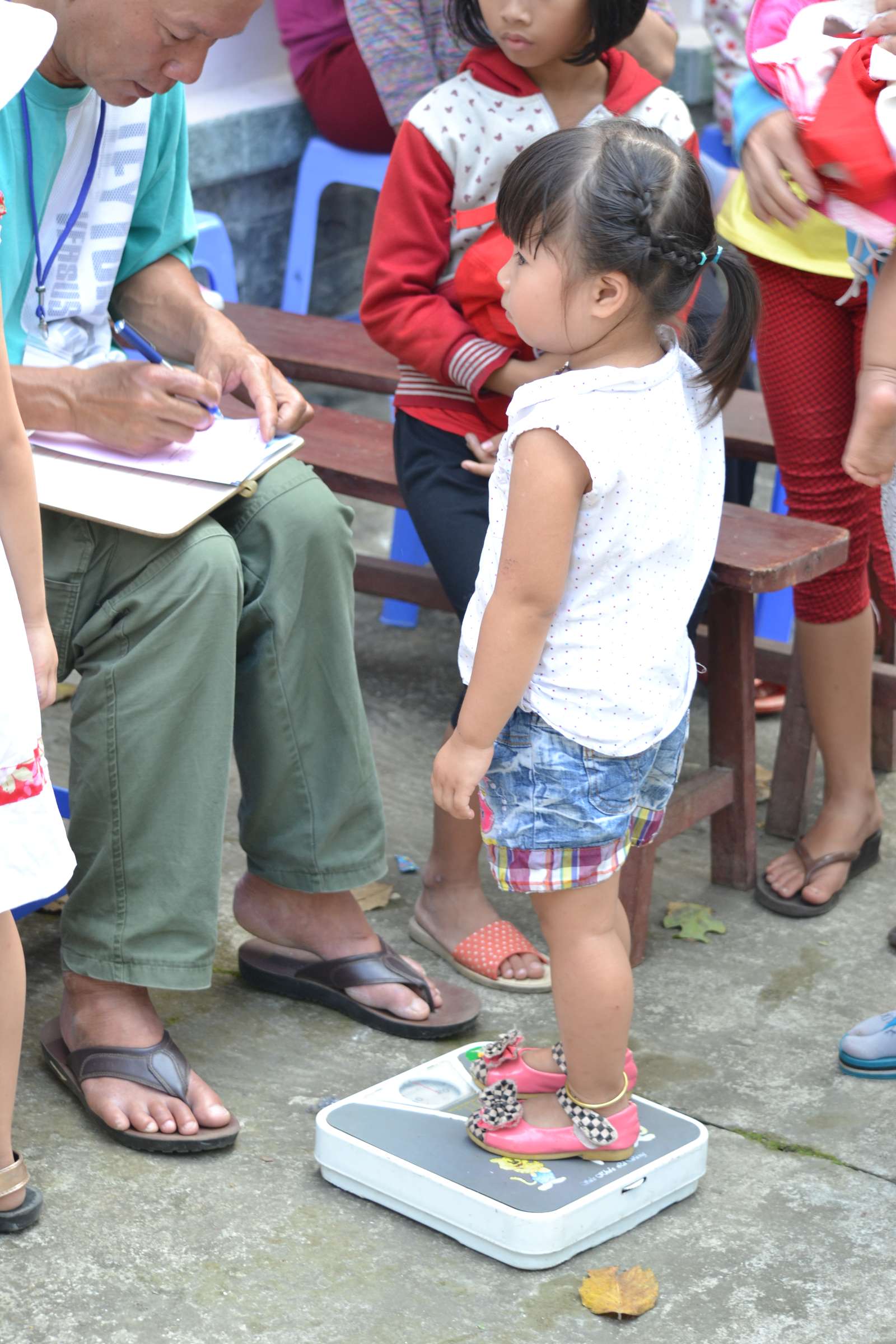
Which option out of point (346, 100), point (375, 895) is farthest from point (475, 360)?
point (346, 100)

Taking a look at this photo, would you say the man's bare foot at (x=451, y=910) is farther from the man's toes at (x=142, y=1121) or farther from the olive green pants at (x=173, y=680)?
the man's toes at (x=142, y=1121)

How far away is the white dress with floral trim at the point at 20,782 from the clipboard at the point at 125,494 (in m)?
0.33

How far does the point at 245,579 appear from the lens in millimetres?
2391

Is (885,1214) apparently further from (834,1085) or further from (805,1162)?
(834,1085)

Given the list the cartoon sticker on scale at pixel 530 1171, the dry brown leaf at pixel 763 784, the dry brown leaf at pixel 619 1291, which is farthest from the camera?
the dry brown leaf at pixel 763 784

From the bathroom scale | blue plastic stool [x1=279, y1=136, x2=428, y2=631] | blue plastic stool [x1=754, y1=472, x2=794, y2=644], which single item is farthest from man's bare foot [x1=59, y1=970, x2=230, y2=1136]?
blue plastic stool [x1=279, y1=136, x2=428, y2=631]

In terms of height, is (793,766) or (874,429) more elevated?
(874,429)

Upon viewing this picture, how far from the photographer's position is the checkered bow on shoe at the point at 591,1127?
209 centimetres

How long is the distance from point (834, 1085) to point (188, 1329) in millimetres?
1036

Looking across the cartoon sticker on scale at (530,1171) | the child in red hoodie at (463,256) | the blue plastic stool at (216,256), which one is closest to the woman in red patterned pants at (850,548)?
the child in red hoodie at (463,256)

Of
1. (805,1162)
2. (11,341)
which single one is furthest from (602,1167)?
(11,341)

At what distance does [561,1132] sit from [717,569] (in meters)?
1.03

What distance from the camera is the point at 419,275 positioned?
8.79ft

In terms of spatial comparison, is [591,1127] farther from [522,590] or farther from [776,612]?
[776,612]
